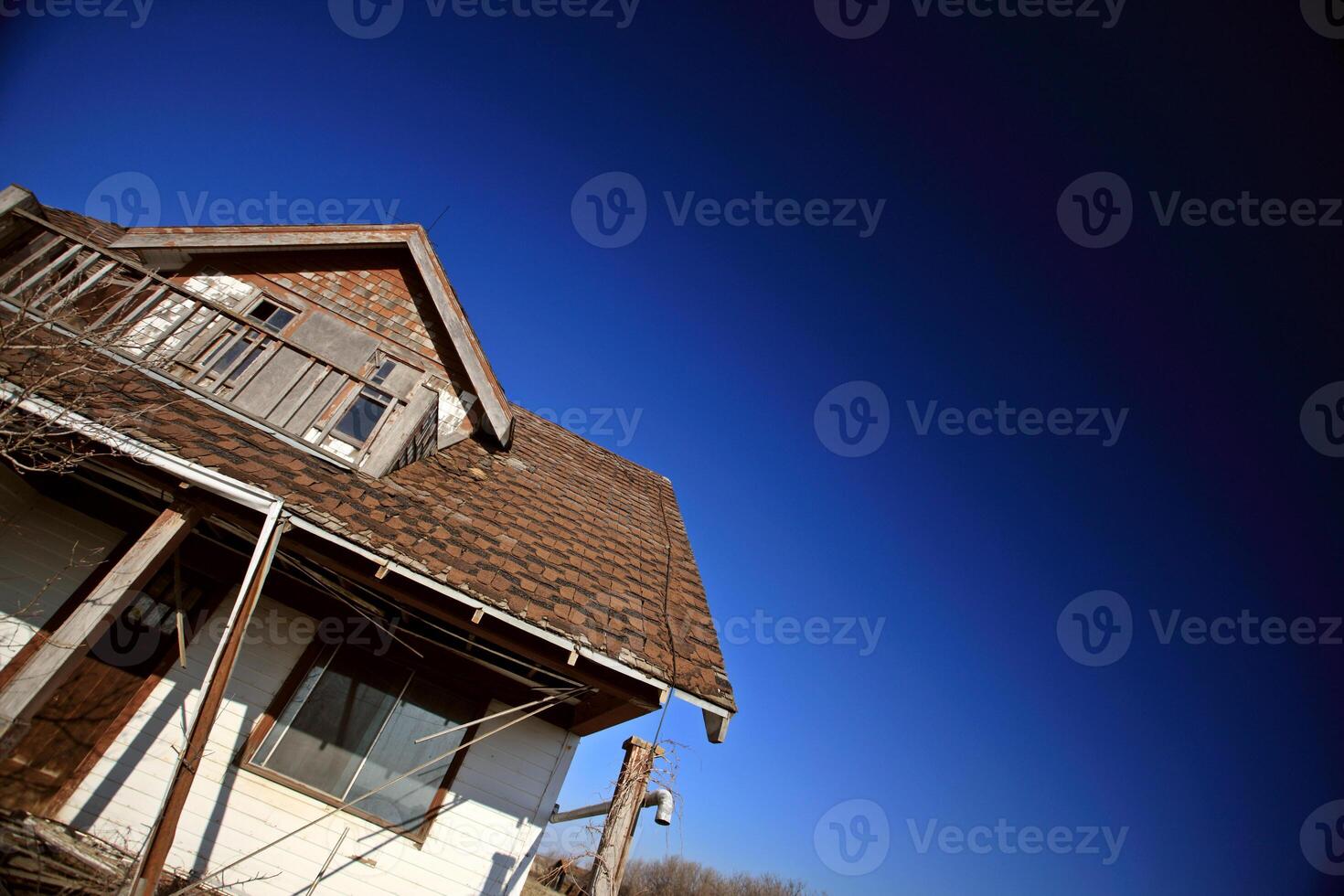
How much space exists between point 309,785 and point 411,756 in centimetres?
101

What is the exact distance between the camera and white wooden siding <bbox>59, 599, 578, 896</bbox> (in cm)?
561

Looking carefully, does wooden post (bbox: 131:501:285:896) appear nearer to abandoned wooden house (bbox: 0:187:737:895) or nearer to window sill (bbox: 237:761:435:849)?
abandoned wooden house (bbox: 0:187:737:895)

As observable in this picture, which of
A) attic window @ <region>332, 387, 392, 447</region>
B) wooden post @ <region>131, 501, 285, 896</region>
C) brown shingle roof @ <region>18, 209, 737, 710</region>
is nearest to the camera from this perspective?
wooden post @ <region>131, 501, 285, 896</region>

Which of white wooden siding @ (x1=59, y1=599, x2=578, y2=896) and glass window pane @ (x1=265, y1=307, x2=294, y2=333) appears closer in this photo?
white wooden siding @ (x1=59, y1=599, x2=578, y2=896)

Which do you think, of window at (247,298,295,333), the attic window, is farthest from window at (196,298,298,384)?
the attic window

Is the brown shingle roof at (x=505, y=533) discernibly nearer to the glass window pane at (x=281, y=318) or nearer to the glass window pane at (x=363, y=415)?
the glass window pane at (x=363, y=415)

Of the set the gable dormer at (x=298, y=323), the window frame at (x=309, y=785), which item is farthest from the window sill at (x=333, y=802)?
the gable dormer at (x=298, y=323)

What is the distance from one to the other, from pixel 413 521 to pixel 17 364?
11.7ft

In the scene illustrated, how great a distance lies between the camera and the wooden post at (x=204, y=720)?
12.8 feet

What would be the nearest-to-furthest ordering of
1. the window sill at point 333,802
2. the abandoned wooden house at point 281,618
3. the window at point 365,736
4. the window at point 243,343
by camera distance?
the abandoned wooden house at point 281,618, the window sill at point 333,802, the window at point 365,736, the window at point 243,343

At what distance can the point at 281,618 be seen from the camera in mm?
6645

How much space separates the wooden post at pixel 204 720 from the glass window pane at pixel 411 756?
205cm

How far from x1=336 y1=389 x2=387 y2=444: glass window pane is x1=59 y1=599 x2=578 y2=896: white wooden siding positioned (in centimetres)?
248

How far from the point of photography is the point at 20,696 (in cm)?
409
